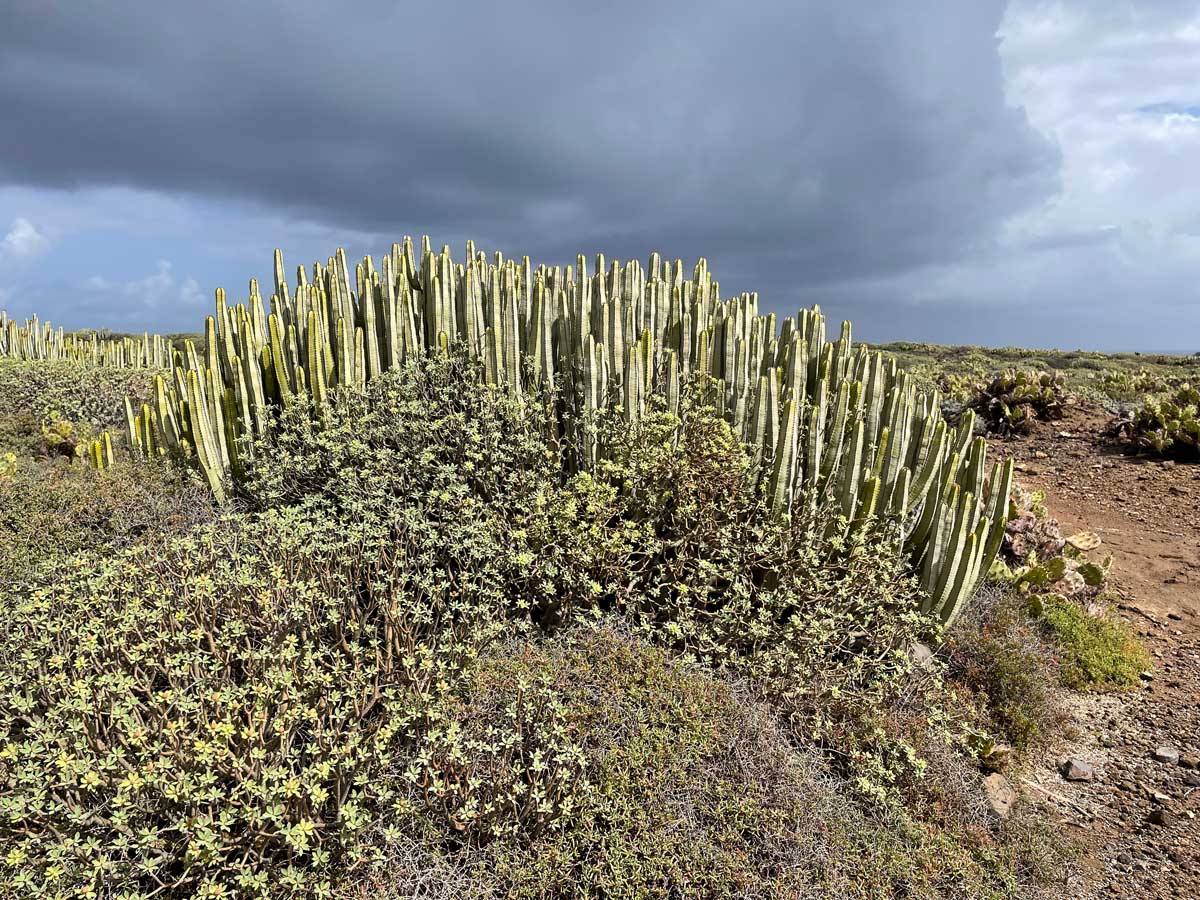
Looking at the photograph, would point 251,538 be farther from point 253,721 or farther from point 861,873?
point 861,873

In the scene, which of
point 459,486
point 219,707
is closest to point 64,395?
point 459,486

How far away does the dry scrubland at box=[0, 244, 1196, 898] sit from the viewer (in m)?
2.97

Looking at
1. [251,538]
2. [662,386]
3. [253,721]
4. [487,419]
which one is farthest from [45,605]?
[662,386]

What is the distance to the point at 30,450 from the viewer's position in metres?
8.22

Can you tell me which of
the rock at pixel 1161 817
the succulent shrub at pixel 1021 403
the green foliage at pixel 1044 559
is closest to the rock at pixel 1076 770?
the rock at pixel 1161 817

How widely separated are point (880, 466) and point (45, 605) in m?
4.94

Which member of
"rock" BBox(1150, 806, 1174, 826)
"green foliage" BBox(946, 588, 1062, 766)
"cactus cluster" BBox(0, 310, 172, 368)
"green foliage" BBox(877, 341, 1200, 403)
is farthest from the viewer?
"cactus cluster" BBox(0, 310, 172, 368)

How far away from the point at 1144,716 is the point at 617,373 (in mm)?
4624

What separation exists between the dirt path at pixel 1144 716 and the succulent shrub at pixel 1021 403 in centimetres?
192

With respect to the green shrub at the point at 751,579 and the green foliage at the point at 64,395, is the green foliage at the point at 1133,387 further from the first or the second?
the green foliage at the point at 64,395

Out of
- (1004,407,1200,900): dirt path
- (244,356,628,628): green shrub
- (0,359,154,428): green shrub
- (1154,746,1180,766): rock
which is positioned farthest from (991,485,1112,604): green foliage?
(0,359,154,428): green shrub

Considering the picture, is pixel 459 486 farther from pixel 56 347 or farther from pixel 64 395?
pixel 56 347

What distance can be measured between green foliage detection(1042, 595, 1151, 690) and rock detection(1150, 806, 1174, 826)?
1.31m

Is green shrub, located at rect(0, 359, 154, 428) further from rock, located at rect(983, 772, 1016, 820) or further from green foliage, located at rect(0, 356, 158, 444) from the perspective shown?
rock, located at rect(983, 772, 1016, 820)
